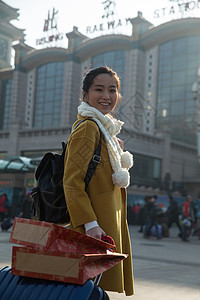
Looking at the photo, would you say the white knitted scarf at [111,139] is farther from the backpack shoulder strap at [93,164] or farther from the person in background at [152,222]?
the person in background at [152,222]

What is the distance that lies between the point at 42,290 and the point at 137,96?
1734 inches

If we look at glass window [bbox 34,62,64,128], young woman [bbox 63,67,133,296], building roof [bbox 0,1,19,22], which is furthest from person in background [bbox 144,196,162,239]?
building roof [bbox 0,1,19,22]

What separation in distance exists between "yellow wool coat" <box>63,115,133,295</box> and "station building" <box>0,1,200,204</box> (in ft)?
95.1

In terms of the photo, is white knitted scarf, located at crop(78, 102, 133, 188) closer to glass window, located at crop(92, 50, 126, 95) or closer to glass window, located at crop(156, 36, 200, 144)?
glass window, located at crop(156, 36, 200, 144)

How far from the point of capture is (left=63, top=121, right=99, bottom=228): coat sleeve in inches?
103

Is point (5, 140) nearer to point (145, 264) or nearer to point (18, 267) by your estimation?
point (145, 264)

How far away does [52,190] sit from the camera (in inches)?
107

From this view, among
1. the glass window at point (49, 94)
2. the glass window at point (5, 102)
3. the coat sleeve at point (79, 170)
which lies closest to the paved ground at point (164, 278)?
the coat sleeve at point (79, 170)

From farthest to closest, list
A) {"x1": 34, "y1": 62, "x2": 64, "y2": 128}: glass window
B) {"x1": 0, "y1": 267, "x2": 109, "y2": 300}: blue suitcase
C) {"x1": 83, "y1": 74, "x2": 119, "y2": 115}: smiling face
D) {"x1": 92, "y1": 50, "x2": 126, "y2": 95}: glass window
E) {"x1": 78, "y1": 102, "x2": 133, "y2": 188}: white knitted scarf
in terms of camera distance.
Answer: {"x1": 34, "y1": 62, "x2": 64, "y2": 128}: glass window, {"x1": 92, "y1": 50, "x2": 126, "y2": 95}: glass window, {"x1": 83, "y1": 74, "x2": 119, "y2": 115}: smiling face, {"x1": 78, "y1": 102, "x2": 133, "y2": 188}: white knitted scarf, {"x1": 0, "y1": 267, "x2": 109, "y2": 300}: blue suitcase

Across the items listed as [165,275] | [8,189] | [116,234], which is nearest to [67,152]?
[116,234]

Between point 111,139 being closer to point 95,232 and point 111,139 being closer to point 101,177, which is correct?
point 101,177

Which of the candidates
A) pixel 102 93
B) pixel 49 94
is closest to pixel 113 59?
pixel 49 94

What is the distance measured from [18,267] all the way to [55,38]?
2329 inches

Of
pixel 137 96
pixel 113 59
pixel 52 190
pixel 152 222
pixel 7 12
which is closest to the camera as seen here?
pixel 52 190
